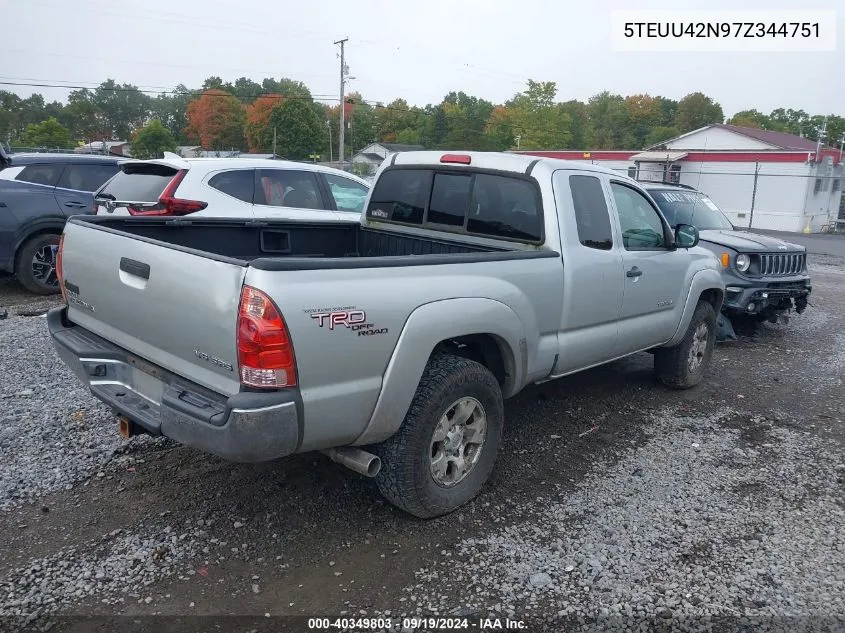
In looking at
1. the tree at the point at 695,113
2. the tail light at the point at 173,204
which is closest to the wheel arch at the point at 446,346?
the tail light at the point at 173,204

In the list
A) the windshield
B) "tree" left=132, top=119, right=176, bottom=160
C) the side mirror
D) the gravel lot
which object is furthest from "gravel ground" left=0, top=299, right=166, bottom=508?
"tree" left=132, top=119, right=176, bottom=160

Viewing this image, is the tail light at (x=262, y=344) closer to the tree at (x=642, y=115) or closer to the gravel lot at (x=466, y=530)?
the gravel lot at (x=466, y=530)

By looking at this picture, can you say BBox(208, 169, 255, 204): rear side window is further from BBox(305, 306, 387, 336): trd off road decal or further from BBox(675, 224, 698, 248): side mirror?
BBox(305, 306, 387, 336): trd off road decal

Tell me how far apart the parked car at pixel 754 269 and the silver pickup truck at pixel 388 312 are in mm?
2815

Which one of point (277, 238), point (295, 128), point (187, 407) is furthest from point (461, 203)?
point (295, 128)

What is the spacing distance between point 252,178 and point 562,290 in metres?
4.95

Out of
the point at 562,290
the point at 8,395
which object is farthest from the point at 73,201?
the point at 562,290

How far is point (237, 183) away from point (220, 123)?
76031 millimetres

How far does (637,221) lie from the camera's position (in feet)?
16.9

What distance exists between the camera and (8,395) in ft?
17.2

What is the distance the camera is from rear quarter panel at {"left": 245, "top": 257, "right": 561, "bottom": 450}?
2.81m

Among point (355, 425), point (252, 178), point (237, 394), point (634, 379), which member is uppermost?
point (252, 178)

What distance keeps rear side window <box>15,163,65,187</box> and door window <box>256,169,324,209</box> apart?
3.12 metres

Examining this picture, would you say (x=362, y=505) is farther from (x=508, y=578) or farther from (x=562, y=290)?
(x=562, y=290)
